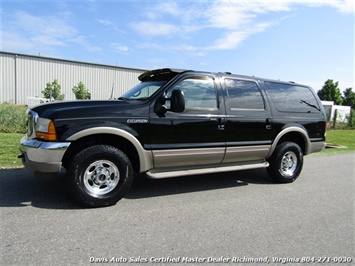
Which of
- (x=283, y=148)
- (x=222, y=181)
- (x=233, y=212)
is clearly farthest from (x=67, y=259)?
(x=283, y=148)

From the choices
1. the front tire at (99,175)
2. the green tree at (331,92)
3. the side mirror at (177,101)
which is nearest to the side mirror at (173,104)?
the side mirror at (177,101)

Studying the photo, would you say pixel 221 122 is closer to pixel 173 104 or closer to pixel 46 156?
pixel 173 104

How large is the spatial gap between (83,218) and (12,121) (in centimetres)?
969

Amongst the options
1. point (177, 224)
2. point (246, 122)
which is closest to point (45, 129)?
point (177, 224)

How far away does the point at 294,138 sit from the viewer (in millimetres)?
6312

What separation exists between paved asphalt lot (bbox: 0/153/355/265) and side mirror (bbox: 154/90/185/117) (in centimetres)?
137

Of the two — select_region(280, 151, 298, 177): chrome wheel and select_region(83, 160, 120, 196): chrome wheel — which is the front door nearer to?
select_region(83, 160, 120, 196): chrome wheel

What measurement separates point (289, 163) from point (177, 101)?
3.20 metres

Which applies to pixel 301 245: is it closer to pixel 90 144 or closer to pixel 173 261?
pixel 173 261

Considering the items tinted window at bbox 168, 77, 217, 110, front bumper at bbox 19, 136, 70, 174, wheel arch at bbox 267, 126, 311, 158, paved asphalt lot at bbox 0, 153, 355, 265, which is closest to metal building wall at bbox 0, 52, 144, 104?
wheel arch at bbox 267, 126, 311, 158

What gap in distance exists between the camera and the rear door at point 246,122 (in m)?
5.14

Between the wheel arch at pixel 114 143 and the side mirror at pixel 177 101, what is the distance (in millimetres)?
744

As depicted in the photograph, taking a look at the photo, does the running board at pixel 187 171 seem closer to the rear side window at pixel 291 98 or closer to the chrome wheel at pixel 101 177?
the chrome wheel at pixel 101 177

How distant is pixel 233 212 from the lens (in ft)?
13.5
